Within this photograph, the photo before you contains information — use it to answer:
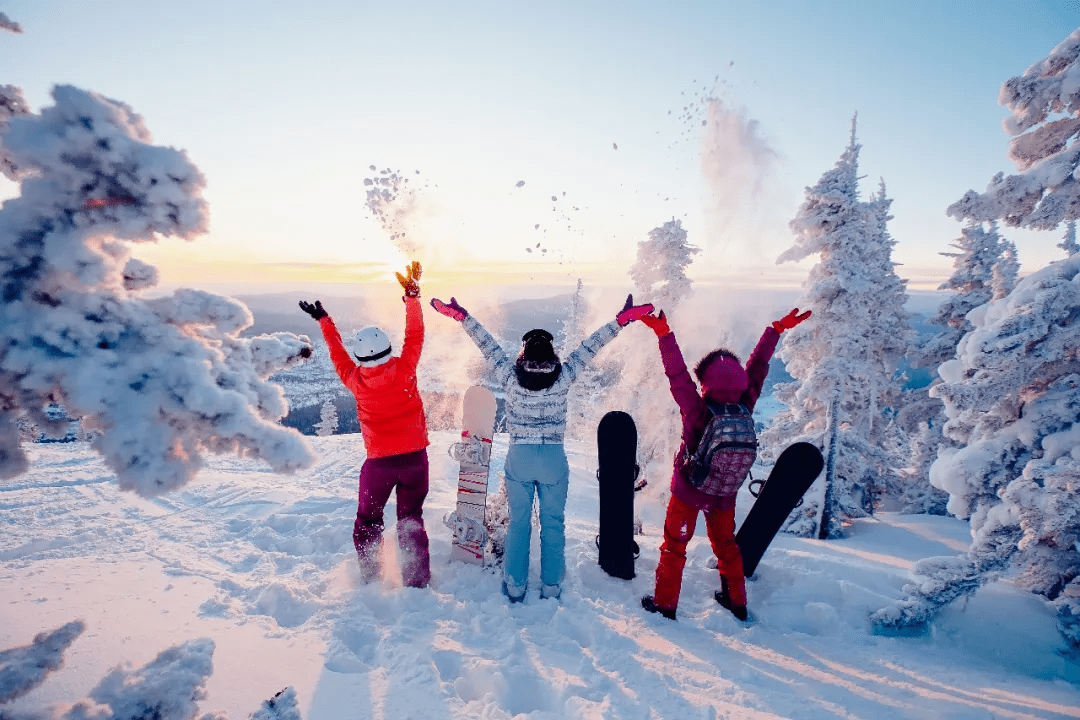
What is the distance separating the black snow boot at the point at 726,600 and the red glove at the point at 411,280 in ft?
16.0

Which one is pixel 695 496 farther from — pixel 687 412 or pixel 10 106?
pixel 10 106

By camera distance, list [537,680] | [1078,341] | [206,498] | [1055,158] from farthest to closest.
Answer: [206,498], [1055,158], [1078,341], [537,680]

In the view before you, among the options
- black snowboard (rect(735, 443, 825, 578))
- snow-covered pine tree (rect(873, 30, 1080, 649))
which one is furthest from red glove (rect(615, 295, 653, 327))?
snow-covered pine tree (rect(873, 30, 1080, 649))

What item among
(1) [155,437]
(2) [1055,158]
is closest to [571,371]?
(1) [155,437]

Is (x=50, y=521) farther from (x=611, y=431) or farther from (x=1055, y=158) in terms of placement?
(x=1055, y=158)

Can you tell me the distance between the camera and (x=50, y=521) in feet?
22.3

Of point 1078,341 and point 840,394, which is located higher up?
point 1078,341

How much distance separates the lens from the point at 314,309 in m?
5.29

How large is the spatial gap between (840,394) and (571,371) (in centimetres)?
1257

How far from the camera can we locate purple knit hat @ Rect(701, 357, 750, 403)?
16.6 feet

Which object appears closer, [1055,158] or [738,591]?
[738,591]

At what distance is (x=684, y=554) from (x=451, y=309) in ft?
12.9

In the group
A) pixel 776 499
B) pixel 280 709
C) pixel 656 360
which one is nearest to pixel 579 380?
pixel 656 360

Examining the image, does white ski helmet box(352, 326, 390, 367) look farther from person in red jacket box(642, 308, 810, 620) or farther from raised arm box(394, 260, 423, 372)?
person in red jacket box(642, 308, 810, 620)
